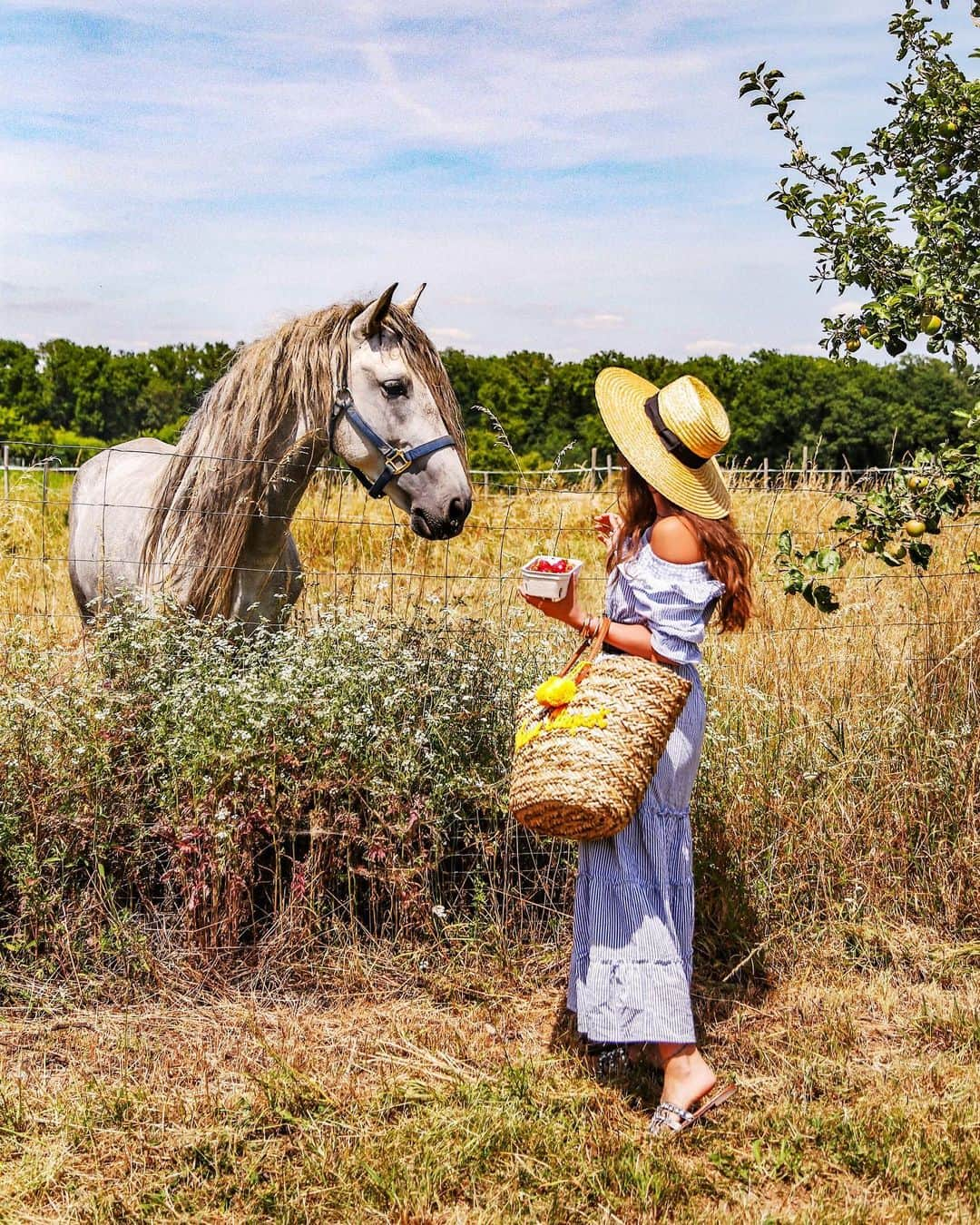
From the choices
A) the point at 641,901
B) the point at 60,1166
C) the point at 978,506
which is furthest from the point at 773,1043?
the point at 978,506

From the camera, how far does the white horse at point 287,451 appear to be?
3.89m

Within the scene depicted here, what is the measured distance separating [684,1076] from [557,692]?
106cm

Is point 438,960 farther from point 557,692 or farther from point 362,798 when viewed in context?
point 557,692

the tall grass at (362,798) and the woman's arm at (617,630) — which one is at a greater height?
the woman's arm at (617,630)

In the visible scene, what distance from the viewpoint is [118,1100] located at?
274cm

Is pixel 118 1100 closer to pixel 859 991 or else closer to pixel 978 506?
pixel 859 991

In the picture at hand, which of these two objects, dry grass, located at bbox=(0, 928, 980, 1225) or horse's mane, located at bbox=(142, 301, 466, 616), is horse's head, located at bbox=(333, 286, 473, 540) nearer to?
horse's mane, located at bbox=(142, 301, 466, 616)

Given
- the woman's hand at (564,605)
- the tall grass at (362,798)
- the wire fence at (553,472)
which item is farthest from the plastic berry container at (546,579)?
the tall grass at (362,798)

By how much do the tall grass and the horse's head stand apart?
42cm

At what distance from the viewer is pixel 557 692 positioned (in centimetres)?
274

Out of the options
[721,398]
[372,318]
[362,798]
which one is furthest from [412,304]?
[721,398]

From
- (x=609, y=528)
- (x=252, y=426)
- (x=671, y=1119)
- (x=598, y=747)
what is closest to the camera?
(x=598, y=747)

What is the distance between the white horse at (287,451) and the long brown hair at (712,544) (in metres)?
1.12

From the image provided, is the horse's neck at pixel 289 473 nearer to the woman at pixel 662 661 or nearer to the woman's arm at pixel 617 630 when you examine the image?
the woman at pixel 662 661
